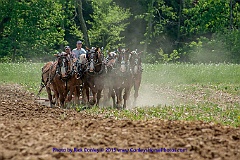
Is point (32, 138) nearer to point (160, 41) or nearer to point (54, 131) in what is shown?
point (54, 131)

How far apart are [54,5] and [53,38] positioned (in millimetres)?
2844

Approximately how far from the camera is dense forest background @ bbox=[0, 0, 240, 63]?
51.3 meters

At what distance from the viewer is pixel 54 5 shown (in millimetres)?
52219

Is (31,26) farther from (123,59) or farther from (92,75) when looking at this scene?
(123,59)

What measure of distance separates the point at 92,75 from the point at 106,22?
118 feet

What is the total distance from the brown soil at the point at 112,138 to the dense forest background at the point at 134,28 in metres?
35.5

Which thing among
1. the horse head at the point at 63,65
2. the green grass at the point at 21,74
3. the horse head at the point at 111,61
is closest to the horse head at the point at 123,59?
the horse head at the point at 111,61

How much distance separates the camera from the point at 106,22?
55.2m

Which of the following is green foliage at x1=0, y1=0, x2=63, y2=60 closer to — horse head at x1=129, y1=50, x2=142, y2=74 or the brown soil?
horse head at x1=129, y1=50, x2=142, y2=74

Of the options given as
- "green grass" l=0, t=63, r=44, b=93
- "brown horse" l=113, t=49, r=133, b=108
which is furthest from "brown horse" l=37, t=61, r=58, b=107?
"green grass" l=0, t=63, r=44, b=93

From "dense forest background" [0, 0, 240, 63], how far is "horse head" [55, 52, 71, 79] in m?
29.1

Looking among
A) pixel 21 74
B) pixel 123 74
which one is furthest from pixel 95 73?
pixel 21 74

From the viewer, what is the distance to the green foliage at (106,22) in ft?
181

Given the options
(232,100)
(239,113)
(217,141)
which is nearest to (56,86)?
(239,113)
